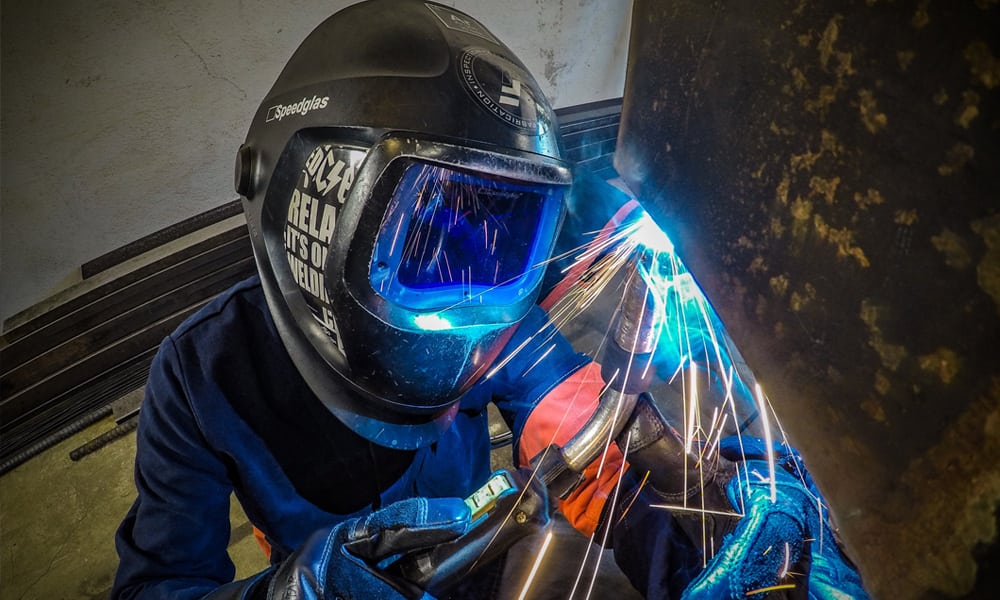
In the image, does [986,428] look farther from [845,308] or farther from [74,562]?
[74,562]

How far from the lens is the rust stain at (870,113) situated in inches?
12.0

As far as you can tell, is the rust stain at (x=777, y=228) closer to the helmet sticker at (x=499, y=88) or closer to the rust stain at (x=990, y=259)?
the rust stain at (x=990, y=259)

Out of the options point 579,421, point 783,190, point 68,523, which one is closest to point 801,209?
point 783,190

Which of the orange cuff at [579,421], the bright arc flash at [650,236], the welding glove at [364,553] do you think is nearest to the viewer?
the bright arc flash at [650,236]

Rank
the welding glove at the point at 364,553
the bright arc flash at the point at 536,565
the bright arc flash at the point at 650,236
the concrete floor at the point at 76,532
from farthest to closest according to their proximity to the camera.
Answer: the concrete floor at the point at 76,532
the bright arc flash at the point at 536,565
the welding glove at the point at 364,553
the bright arc flash at the point at 650,236

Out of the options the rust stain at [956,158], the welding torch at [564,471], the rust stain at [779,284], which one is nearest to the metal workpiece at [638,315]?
the welding torch at [564,471]

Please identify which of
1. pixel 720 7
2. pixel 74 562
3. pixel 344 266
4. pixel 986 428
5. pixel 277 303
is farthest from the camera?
pixel 74 562

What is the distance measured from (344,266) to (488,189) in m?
0.38

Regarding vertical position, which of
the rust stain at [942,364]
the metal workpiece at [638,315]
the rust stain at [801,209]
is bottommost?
the metal workpiece at [638,315]

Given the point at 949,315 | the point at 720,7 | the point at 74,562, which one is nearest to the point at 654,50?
the point at 720,7

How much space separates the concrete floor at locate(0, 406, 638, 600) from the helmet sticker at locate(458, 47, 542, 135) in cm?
165

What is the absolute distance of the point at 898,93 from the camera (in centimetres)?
29

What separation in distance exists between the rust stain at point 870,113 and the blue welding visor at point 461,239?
790mm

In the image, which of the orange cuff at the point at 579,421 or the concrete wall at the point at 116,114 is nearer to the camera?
the orange cuff at the point at 579,421
